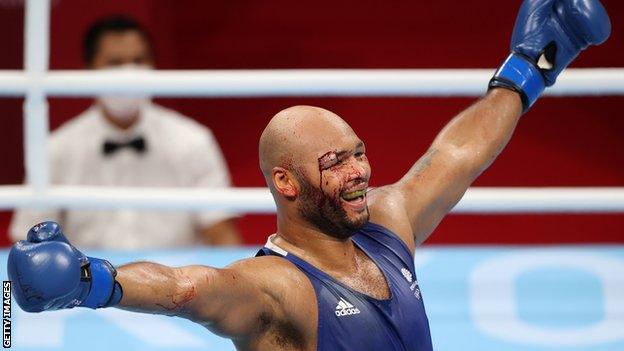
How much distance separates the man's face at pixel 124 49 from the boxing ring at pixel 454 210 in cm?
56

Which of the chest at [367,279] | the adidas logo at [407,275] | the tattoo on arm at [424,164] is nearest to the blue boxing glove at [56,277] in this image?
the chest at [367,279]

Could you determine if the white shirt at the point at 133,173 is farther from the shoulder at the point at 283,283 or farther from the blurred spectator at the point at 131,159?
the shoulder at the point at 283,283

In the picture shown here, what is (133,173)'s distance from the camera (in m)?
4.70

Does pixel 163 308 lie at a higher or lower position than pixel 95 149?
lower

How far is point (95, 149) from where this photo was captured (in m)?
4.66

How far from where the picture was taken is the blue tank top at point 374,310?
2576mm

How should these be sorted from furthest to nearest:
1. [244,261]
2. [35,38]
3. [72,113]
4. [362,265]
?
1. [72,113]
2. [35,38]
3. [362,265]
4. [244,261]

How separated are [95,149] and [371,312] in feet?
7.48

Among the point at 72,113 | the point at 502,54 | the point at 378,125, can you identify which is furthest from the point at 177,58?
the point at 502,54

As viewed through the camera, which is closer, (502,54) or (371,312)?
(371,312)

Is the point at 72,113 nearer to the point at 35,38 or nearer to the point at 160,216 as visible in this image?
the point at 160,216

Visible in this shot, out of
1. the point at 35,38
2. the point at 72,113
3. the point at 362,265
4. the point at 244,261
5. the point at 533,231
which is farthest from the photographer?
the point at 533,231

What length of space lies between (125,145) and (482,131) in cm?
186

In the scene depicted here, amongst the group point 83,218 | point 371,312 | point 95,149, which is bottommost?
point 371,312
